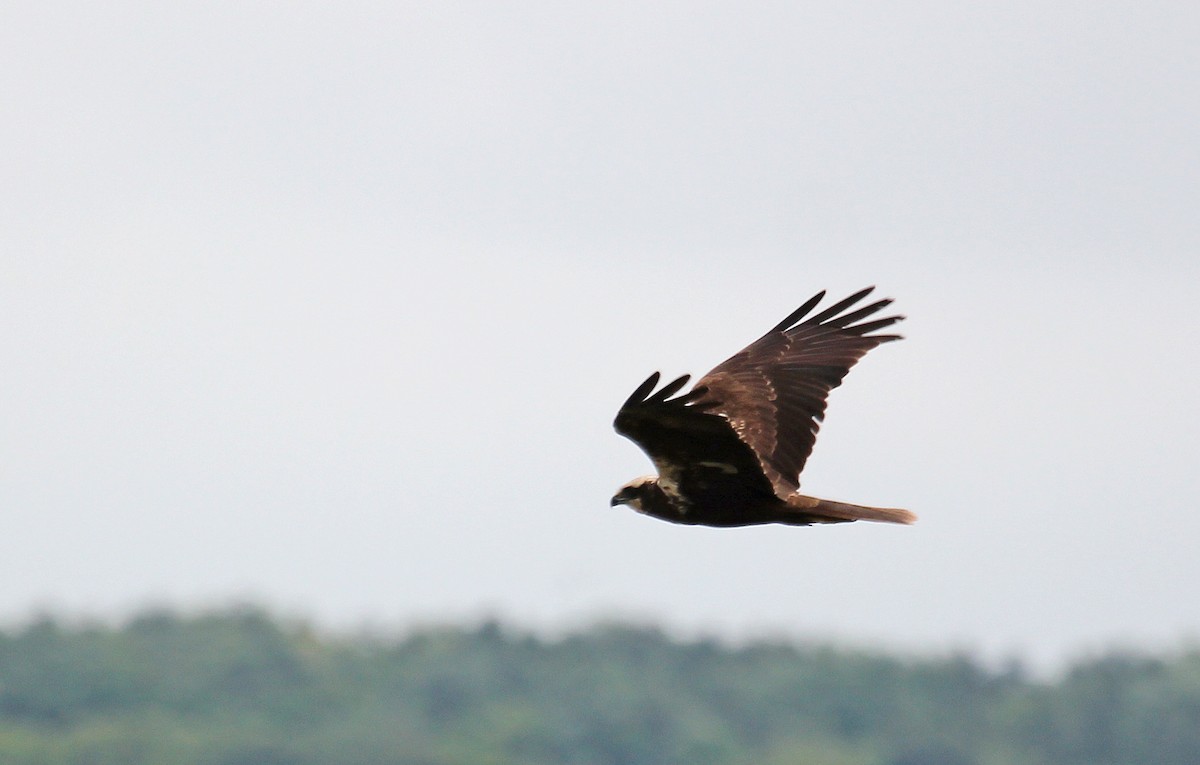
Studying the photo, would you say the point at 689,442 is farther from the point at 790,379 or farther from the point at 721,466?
the point at 790,379

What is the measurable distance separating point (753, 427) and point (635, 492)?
108 cm

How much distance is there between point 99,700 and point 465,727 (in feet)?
54.2

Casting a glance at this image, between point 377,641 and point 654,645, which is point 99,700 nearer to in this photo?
point 377,641

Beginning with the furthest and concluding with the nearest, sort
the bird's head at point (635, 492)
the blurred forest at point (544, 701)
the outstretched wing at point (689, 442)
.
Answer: the blurred forest at point (544, 701)
the bird's head at point (635, 492)
the outstretched wing at point (689, 442)

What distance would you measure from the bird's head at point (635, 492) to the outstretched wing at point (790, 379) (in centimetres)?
74

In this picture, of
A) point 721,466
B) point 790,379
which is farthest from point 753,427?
point 721,466

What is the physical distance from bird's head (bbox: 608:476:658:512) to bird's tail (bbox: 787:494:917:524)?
916 mm

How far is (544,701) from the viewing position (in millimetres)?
116375

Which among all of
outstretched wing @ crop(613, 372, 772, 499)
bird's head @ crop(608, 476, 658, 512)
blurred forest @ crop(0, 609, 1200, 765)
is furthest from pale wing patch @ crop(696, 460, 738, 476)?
blurred forest @ crop(0, 609, 1200, 765)

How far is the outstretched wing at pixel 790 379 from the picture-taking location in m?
16.6

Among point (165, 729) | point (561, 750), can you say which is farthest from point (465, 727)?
point (165, 729)

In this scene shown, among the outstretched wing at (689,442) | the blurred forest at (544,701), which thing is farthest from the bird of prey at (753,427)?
the blurred forest at (544,701)

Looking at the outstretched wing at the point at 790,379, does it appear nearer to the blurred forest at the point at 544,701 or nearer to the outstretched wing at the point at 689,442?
the outstretched wing at the point at 689,442

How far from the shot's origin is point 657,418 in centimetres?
1441
